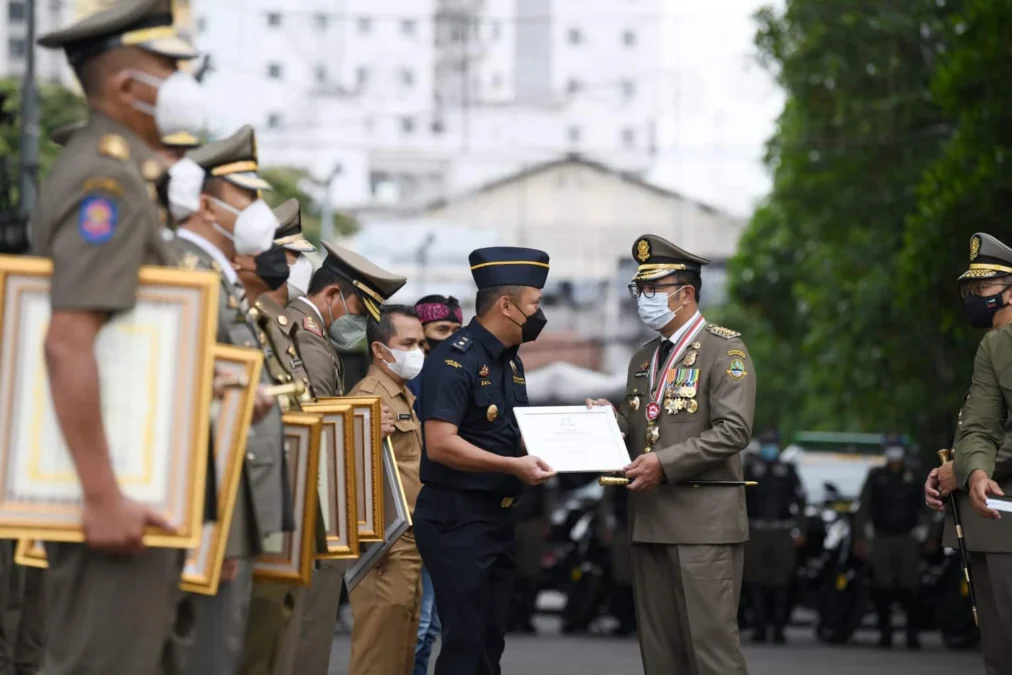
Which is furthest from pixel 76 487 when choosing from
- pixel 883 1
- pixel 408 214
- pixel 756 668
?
pixel 408 214

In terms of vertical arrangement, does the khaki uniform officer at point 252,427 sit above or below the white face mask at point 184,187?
below

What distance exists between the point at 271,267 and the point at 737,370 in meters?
3.17

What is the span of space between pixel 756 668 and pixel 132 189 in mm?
11846

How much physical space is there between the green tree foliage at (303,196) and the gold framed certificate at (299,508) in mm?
51888

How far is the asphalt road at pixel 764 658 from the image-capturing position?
16.1 m

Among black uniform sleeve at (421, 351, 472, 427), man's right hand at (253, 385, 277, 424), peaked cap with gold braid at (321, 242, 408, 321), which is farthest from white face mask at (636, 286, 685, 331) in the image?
man's right hand at (253, 385, 277, 424)

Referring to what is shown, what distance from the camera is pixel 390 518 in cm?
912

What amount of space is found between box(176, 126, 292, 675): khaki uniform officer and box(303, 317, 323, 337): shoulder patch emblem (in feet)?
9.51

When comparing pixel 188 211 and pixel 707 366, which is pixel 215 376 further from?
pixel 707 366

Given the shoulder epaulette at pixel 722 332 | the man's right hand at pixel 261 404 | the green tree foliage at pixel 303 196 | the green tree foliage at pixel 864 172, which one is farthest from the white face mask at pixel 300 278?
the green tree foliage at pixel 303 196

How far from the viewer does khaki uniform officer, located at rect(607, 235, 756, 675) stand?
342 inches

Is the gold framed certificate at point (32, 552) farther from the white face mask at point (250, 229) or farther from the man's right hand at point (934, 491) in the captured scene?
the man's right hand at point (934, 491)

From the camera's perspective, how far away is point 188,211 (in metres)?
5.82

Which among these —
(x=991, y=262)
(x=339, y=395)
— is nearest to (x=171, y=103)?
(x=339, y=395)
